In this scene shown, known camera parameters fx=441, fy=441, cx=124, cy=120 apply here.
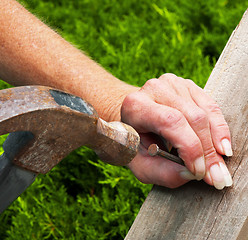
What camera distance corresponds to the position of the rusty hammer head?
1153 mm

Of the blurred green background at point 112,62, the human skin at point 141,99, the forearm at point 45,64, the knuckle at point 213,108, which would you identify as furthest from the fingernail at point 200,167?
the blurred green background at point 112,62

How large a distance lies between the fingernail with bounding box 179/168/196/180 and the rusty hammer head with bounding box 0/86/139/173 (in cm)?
31

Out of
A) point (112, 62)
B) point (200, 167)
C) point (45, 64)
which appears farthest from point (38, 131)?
point (112, 62)

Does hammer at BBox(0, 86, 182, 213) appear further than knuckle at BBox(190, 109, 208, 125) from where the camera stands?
No

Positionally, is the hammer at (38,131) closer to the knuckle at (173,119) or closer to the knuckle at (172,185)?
the knuckle at (173,119)

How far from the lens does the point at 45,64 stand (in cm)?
213

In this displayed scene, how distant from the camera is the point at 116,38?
11.8ft

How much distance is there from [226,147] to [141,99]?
0.38 meters

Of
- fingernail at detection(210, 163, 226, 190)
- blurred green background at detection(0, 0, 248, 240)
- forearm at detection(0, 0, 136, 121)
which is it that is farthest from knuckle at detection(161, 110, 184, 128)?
blurred green background at detection(0, 0, 248, 240)

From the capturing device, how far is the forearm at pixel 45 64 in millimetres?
2100

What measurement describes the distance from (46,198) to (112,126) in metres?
1.49

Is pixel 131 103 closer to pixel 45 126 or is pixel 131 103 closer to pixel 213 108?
pixel 213 108

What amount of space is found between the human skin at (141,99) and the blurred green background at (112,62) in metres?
0.45

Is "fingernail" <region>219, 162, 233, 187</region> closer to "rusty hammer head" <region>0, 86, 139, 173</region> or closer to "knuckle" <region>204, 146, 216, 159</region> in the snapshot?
"knuckle" <region>204, 146, 216, 159</region>
